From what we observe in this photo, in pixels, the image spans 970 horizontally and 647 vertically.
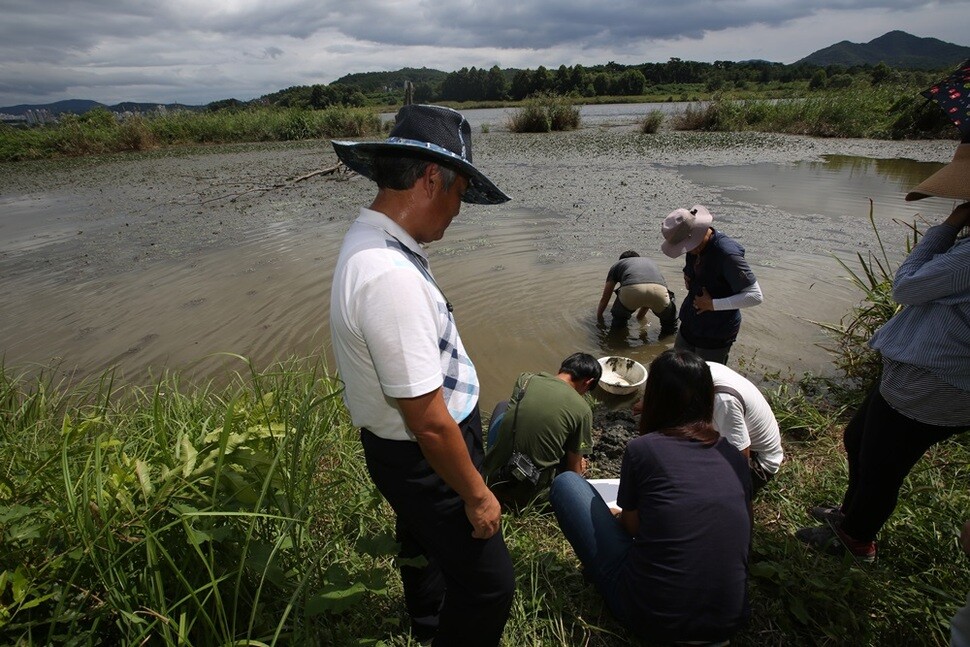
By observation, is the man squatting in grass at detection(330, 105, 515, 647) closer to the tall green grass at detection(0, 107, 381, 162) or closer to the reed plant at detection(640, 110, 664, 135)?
the reed plant at detection(640, 110, 664, 135)

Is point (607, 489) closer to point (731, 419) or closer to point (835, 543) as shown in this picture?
point (731, 419)

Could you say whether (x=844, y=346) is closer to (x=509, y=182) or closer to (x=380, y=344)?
(x=380, y=344)

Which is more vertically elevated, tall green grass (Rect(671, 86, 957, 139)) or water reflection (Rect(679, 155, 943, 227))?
tall green grass (Rect(671, 86, 957, 139))

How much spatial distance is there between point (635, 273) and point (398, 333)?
393 centimetres

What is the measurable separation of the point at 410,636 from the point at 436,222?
1.57m

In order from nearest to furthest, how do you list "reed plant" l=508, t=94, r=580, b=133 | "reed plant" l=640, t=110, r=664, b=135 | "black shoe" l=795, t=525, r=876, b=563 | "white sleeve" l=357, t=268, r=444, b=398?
"white sleeve" l=357, t=268, r=444, b=398 < "black shoe" l=795, t=525, r=876, b=563 < "reed plant" l=640, t=110, r=664, b=135 < "reed plant" l=508, t=94, r=580, b=133

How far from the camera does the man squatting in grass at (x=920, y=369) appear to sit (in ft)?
4.93

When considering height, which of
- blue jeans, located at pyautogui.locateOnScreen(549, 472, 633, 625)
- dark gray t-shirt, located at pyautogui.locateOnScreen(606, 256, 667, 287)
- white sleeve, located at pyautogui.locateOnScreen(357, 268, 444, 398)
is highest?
white sleeve, located at pyautogui.locateOnScreen(357, 268, 444, 398)

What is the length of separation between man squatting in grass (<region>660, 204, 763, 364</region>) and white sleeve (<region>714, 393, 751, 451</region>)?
0.87 meters

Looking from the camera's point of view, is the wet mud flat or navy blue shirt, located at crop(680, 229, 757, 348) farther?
the wet mud flat

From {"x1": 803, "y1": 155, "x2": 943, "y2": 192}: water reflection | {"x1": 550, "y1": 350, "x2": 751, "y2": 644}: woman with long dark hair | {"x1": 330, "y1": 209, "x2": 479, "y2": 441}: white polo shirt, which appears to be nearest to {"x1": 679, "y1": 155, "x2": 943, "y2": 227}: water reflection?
{"x1": 803, "y1": 155, "x2": 943, "y2": 192}: water reflection

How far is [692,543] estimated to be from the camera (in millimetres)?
Answer: 1500

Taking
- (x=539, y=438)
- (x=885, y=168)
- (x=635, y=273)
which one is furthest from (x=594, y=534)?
(x=885, y=168)

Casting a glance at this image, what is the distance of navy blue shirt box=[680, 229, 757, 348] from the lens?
9.59 ft
